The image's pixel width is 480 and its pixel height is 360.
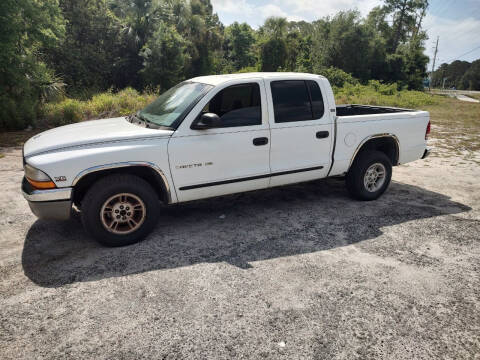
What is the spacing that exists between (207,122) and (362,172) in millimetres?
2738

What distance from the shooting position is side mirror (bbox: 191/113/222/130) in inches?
158

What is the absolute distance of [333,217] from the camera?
507 centimetres

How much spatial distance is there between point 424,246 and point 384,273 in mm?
951

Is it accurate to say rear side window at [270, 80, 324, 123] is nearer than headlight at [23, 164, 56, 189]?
No

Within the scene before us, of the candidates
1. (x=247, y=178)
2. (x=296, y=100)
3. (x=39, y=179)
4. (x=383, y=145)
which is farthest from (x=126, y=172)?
(x=383, y=145)

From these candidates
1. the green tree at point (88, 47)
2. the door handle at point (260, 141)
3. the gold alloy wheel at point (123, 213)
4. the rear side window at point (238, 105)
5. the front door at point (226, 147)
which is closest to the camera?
the gold alloy wheel at point (123, 213)

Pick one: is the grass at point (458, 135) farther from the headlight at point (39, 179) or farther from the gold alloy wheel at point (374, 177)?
the headlight at point (39, 179)

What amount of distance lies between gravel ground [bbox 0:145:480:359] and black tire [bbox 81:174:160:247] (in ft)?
0.50

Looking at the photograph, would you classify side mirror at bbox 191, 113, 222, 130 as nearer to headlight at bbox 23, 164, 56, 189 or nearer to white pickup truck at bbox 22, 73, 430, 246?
white pickup truck at bbox 22, 73, 430, 246

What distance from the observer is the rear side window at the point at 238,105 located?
4.38m

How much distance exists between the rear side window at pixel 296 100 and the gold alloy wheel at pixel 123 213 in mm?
2081

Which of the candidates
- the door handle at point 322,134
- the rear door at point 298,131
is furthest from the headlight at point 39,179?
the door handle at point 322,134

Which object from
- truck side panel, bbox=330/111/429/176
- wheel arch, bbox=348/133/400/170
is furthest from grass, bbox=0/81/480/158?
wheel arch, bbox=348/133/400/170

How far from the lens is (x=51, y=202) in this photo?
3.70 m
